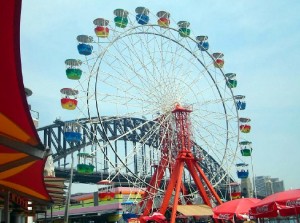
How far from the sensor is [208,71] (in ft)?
104

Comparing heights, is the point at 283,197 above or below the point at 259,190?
above

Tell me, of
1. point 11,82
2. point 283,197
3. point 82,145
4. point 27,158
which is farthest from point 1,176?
point 82,145

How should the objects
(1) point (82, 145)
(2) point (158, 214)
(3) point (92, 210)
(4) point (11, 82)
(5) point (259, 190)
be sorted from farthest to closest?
(5) point (259, 190) < (1) point (82, 145) < (3) point (92, 210) < (2) point (158, 214) < (4) point (11, 82)

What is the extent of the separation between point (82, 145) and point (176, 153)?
49085 millimetres

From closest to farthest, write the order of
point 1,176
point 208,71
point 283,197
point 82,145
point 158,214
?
point 1,176
point 283,197
point 158,214
point 208,71
point 82,145

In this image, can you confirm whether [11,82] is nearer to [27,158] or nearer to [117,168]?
[27,158]

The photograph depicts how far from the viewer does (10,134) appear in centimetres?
550

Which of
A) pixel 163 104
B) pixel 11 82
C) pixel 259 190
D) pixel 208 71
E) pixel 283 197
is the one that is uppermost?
pixel 208 71

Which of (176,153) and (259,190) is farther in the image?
(259,190)

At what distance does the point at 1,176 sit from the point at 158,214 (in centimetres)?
1909

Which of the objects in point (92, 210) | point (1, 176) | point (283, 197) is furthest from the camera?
point (92, 210)

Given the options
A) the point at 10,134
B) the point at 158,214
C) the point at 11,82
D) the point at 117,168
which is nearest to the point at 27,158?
the point at 10,134

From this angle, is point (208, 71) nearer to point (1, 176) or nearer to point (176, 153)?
point (176, 153)

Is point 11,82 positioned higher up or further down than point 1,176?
higher up
